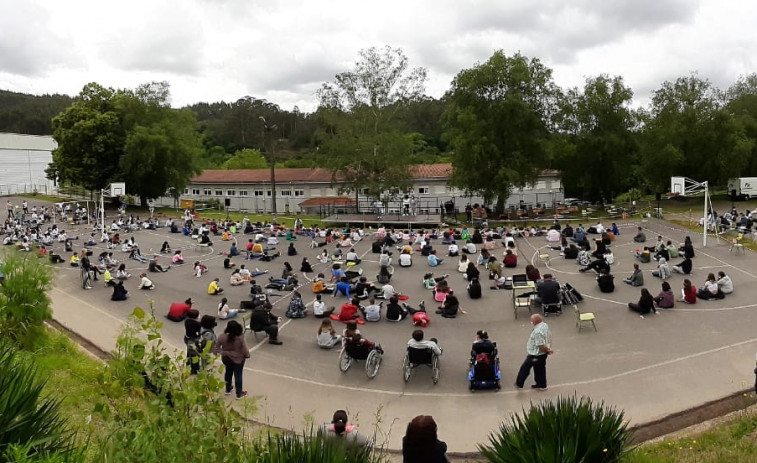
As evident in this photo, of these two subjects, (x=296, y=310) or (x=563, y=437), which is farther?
(x=296, y=310)

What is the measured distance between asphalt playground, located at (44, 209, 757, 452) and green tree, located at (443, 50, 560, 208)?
72.8ft

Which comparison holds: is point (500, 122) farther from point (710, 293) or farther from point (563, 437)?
point (563, 437)

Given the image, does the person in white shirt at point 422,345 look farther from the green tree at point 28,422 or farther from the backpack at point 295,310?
the green tree at point 28,422

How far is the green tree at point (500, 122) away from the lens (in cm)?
4247

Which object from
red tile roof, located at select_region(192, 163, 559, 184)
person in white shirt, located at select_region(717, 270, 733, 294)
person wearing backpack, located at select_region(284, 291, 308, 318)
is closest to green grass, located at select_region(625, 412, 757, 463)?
person in white shirt, located at select_region(717, 270, 733, 294)

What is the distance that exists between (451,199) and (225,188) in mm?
24112

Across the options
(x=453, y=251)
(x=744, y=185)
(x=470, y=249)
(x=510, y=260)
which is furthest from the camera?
(x=744, y=185)

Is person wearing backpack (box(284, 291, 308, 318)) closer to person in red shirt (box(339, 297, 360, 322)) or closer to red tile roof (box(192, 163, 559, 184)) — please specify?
person in red shirt (box(339, 297, 360, 322))

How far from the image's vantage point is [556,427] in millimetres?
5242

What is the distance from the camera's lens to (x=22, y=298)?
1101 cm

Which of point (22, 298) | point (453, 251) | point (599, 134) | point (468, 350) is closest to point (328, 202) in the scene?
point (599, 134)

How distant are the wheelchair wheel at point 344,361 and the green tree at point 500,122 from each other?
3194 cm

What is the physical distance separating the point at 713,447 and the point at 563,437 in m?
3.49

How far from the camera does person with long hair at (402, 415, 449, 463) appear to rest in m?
5.76
